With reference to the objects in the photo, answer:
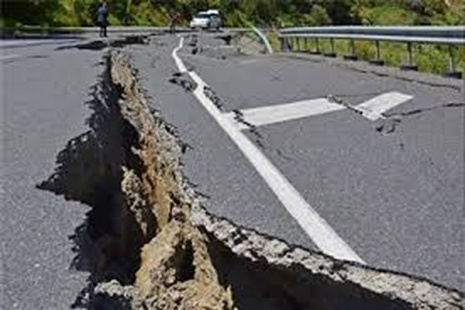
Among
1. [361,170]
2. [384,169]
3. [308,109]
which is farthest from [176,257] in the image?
[308,109]

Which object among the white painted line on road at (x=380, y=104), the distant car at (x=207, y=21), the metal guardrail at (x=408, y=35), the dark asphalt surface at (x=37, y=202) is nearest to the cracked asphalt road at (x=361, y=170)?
the white painted line on road at (x=380, y=104)

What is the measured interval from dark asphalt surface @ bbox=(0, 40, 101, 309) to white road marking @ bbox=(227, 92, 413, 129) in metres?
1.70

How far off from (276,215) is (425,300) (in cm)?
135

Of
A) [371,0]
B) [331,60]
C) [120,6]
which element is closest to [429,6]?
[371,0]

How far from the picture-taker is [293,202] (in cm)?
441

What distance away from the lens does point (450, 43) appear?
9.90 meters

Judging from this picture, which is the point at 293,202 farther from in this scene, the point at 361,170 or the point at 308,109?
the point at 308,109

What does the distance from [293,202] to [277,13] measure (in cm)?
6053

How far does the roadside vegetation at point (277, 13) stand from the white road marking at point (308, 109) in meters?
5.00

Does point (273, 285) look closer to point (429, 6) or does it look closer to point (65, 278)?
point (65, 278)

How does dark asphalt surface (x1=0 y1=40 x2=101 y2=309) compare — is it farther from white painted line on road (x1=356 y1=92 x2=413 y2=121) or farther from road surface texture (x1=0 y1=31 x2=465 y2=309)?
white painted line on road (x1=356 y1=92 x2=413 y2=121)

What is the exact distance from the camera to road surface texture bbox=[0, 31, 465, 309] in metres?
3.36

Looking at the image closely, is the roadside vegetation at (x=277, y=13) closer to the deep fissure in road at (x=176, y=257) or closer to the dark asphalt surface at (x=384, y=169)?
the dark asphalt surface at (x=384, y=169)

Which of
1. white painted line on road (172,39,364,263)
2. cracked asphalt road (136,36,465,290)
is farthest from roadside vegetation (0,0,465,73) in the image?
white painted line on road (172,39,364,263)
